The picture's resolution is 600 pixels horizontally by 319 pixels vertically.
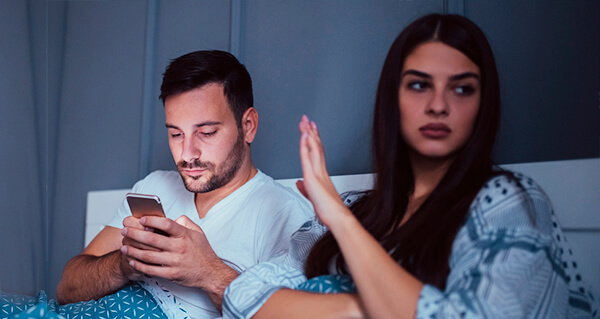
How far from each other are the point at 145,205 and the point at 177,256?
138 millimetres

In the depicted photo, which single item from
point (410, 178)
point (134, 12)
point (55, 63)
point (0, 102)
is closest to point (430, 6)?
point (410, 178)

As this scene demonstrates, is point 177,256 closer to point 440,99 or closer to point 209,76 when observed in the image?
point 209,76

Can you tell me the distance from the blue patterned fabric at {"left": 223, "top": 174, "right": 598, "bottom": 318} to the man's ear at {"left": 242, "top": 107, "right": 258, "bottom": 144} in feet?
2.74

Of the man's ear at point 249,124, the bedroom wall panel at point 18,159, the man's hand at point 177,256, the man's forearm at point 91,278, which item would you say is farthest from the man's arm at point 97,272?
the bedroom wall panel at point 18,159

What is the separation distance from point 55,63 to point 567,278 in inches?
95.1

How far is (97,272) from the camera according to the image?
1343mm

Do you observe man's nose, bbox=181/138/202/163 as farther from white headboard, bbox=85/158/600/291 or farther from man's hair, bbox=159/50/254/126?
white headboard, bbox=85/158/600/291

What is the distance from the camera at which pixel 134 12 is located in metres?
2.20

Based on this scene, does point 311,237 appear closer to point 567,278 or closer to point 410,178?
point 410,178

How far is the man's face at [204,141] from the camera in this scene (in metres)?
1.41

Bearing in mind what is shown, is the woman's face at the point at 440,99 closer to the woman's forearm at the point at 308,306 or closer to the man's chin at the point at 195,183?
the woman's forearm at the point at 308,306

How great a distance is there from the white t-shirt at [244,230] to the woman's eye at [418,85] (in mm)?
480

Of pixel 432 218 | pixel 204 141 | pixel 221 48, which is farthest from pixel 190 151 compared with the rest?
pixel 432 218

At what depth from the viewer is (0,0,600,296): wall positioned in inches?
43.3
